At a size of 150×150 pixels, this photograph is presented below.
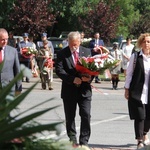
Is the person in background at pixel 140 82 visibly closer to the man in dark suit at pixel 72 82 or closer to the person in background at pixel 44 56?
the man in dark suit at pixel 72 82

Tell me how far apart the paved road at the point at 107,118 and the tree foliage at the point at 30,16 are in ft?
40.2

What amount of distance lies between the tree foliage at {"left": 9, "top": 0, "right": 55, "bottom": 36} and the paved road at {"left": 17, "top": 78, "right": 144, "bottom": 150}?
12252 mm

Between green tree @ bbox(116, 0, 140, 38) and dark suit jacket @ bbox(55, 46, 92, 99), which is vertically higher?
Answer: dark suit jacket @ bbox(55, 46, 92, 99)

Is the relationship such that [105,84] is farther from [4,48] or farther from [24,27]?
→ [4,48]

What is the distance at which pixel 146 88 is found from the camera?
29.2 ft

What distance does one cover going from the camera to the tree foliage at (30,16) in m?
31.6

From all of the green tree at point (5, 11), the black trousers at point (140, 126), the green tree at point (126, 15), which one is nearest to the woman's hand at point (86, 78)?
the black trousers at point (140, 126)

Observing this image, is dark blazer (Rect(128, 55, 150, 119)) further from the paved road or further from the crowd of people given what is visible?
the paved road

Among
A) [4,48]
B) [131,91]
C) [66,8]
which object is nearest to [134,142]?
[131,91]

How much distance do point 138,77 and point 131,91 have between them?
24cm

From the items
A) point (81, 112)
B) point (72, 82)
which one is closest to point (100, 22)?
point (81, 112)

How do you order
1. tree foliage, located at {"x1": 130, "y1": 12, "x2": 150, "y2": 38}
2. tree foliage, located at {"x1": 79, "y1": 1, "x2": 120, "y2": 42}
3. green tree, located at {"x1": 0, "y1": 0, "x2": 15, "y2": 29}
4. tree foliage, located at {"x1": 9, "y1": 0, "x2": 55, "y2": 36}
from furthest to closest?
tree foliage, located at {"x1": 130, "y1": 12, "x2": 150, "y2": 38} → green tree, located at {"x1": 0, "y1": 0, "x2": 15, "y2": 29} → tree foliage, located at {"x1": 79, "y1": 1, "x2": 120, "y2": 42} → tree foliage, located at {"x1": 9, "y1": 0, "x2": 55, "y2": 36}

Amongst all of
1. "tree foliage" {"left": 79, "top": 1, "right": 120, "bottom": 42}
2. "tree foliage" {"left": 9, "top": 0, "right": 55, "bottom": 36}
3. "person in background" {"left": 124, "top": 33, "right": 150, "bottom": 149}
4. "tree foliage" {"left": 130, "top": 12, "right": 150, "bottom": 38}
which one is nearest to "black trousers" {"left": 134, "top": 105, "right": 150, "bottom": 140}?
"person in background" {"left": 124, "top": 33, "right": 150, "bottom": 149}

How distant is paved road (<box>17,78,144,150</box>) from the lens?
9802 millimetres
